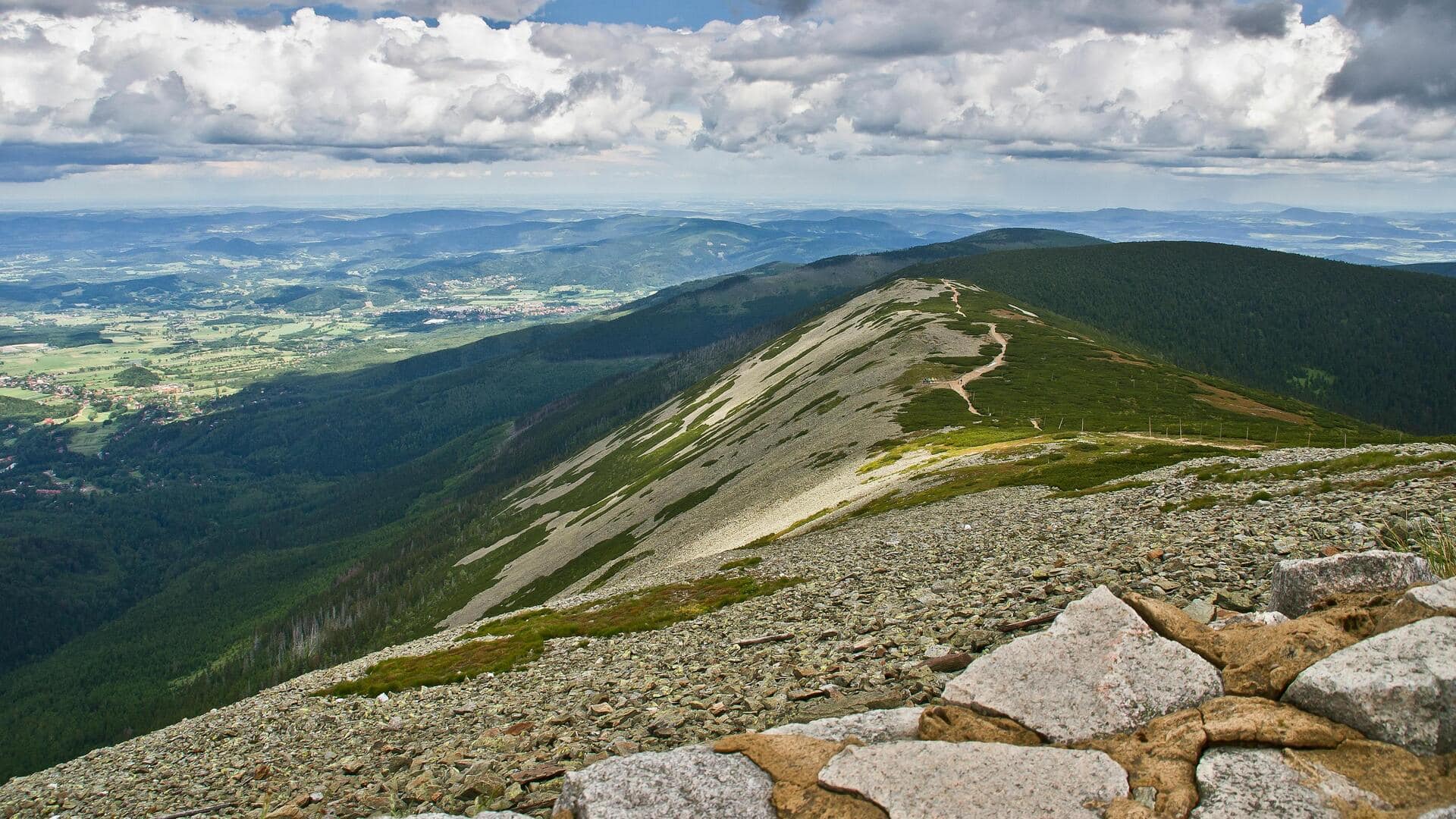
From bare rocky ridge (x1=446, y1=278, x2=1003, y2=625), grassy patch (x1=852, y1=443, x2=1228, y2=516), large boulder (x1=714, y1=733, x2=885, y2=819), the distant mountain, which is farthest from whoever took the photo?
bare rocky ridge (x1=446, y1=278, x2=1003, y2=625)

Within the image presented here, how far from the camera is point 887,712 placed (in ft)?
54.7

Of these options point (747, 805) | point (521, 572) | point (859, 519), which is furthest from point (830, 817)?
point (521, 572)

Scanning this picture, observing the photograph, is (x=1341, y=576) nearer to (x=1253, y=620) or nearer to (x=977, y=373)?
(x=1253, y=620)

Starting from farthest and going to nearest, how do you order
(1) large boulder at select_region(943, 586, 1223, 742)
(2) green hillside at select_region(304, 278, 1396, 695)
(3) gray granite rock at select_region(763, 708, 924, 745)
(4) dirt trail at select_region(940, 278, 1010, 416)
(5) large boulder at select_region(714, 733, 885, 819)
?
(4) dirt trail at select_region(940, 278, 1010, 416) → (2) green hillside at select_region(304, 278, 1396, 695) → (3) gray granite rock at select_region(763, 708, 924, 745) → (1) large boulder at select_region(943, 586, 1223, 742) → (5) large boulder at select_region(714, 733, 885, 819)

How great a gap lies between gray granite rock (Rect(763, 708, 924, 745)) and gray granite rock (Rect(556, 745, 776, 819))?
6.61ft

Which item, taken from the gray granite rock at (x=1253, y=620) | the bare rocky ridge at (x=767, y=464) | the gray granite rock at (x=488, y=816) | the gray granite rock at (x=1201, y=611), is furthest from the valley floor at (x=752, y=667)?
the bare rocky ridge at (x=767, y=464)

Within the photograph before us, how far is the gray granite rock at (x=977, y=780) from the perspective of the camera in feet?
40.4

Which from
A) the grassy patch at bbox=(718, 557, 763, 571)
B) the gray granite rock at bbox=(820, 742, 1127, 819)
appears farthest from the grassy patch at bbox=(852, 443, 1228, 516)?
the gray granite rock at bbox=(820, 742, 1127, 819)

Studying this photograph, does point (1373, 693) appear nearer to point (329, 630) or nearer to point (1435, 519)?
point (1435, 519)

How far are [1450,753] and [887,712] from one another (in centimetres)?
921

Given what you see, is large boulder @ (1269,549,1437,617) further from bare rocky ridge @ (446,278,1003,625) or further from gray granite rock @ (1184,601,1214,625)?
bare rocky ridge @ (446,278,1003,625)

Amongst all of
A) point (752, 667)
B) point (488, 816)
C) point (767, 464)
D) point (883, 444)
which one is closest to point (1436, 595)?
point (752, 667)

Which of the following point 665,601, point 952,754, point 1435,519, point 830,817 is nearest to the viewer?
point 830,817

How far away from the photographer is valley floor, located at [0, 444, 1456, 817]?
21906 mm
